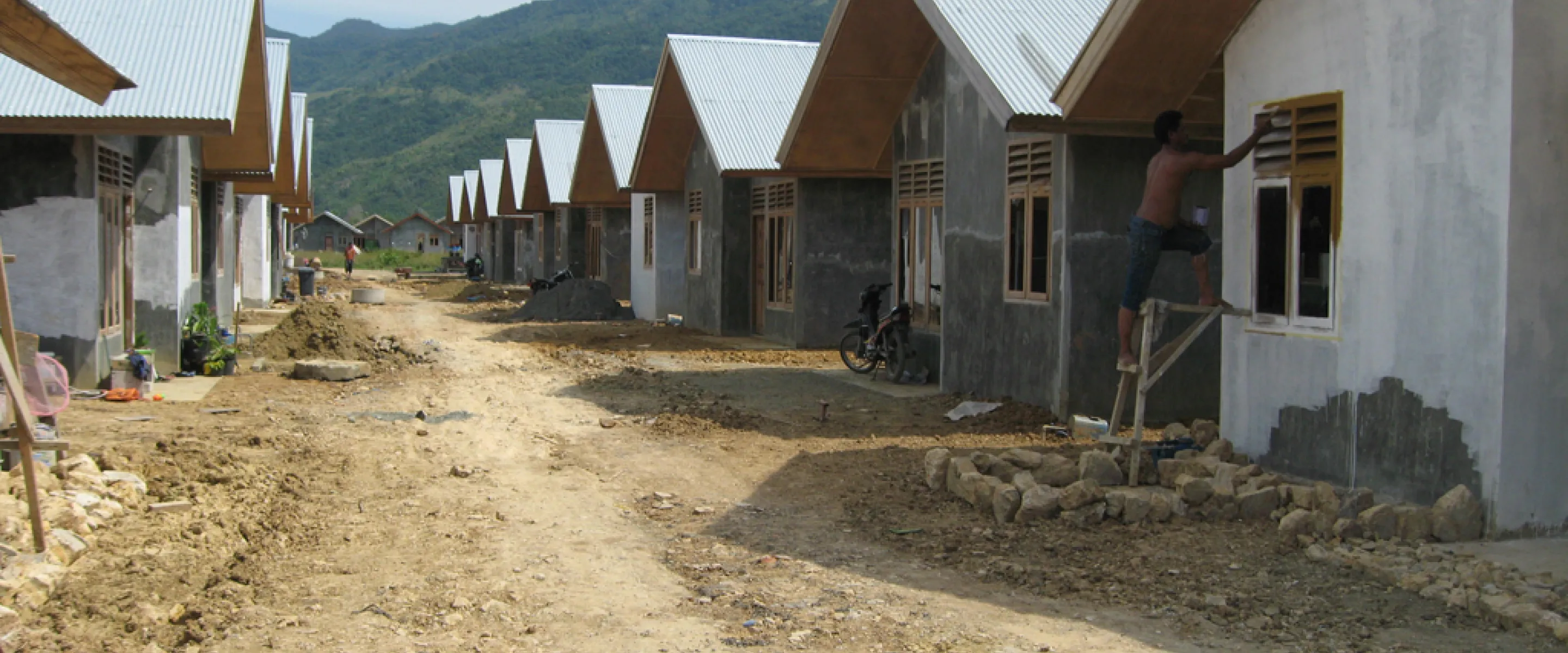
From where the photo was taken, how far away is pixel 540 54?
627 ft

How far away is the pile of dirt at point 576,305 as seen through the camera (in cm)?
2822

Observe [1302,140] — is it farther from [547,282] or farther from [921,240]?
[547,282]

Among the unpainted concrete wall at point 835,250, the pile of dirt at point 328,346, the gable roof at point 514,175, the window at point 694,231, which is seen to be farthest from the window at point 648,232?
the gable roof at point 514,175

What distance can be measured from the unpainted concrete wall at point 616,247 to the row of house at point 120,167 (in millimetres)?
14963

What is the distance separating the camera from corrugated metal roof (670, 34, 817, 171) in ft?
67.3

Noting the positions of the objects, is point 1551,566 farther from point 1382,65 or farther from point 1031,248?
point 1031,248

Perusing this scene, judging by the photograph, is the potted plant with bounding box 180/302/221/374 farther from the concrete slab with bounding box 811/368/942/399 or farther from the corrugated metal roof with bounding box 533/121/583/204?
the corrugated metal roof with bounding box 533/121/583/204

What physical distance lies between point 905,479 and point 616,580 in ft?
10.2

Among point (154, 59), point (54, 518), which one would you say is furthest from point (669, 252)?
point (54, 518)

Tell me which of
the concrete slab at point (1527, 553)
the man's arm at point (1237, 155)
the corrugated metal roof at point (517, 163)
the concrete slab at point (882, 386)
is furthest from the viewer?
the corrugated metal roof at point (517, 163)

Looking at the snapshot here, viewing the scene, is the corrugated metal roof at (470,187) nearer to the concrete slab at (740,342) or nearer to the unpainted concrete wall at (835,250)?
the concrete slab at (740,342)

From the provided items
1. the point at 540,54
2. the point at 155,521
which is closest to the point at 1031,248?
the point at 155,521

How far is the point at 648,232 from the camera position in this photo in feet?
93.4

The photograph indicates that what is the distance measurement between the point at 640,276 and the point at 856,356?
12.9 m
